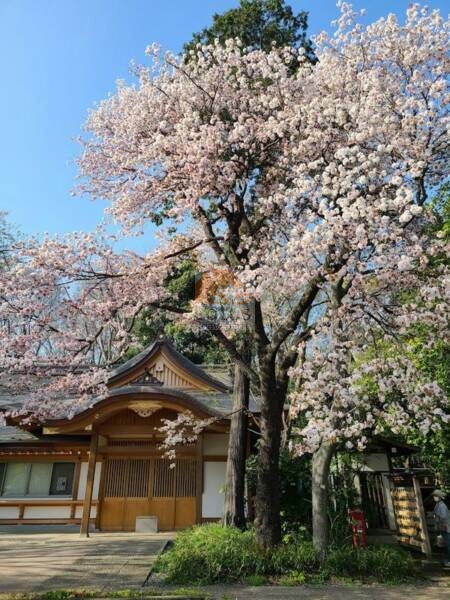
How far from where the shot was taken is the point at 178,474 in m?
12.2

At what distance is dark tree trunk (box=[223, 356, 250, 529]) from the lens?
872 cm

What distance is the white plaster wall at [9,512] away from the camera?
40.7ft

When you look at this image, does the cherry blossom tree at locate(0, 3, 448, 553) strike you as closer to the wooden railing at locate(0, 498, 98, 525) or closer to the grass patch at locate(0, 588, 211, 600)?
the grass patch at locate(0, 588, 211, 600)

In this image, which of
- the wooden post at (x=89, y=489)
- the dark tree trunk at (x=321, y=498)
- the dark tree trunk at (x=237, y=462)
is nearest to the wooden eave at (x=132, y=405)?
the wooden post at (x=89, y=489)

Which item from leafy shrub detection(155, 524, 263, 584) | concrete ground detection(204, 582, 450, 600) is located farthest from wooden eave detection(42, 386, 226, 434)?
→ concrete ground detection(204, 582, 450, 600)

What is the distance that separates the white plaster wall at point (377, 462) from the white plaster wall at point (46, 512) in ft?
28.1

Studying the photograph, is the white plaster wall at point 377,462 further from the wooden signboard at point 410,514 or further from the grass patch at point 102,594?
the grass patch at point 102,594

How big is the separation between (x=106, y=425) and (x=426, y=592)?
8429mm

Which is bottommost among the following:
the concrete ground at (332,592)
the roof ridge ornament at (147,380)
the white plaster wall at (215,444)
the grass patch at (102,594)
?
the concrete ground at (332,592)

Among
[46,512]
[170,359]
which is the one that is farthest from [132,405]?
[46,512]

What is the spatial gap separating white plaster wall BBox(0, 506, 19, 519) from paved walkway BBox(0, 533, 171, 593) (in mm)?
1480

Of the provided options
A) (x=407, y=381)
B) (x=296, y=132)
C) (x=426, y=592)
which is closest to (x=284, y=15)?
(x=296, y=132)

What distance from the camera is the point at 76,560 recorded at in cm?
764

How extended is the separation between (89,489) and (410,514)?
746 cm
